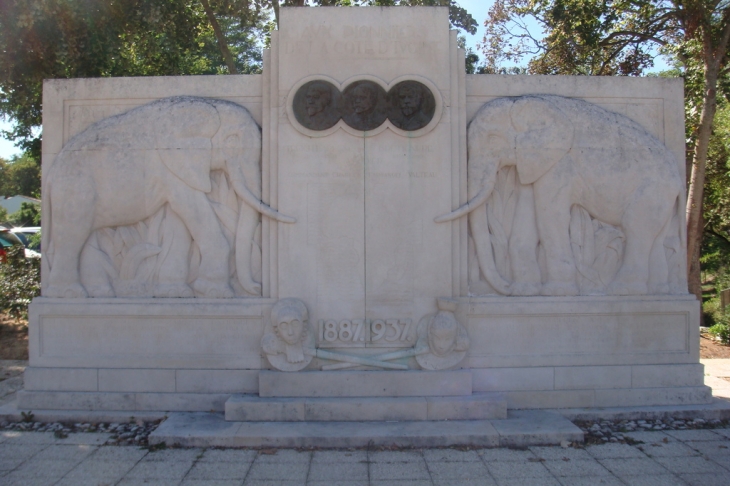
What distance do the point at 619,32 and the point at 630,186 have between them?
653 cm

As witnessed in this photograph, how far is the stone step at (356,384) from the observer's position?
6086 millimetres

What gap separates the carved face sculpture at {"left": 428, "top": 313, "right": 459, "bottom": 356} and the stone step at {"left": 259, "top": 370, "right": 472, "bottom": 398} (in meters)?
0.27

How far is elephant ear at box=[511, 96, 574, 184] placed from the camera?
6426 mm

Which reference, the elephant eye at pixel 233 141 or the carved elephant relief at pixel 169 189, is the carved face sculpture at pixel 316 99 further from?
the elephant eye at pixel 233 141

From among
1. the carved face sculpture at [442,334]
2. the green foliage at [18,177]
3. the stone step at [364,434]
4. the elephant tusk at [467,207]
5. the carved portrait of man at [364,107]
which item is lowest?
the stone step at [364,434]

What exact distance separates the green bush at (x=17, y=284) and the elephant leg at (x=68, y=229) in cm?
554

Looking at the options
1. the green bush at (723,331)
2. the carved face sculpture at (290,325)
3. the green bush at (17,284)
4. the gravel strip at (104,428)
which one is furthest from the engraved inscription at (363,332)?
the green bush at (723,331)

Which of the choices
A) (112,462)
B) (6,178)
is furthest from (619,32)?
(6,178)

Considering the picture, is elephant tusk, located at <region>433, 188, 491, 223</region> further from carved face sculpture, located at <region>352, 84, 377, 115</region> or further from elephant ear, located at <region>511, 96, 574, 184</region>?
carved face sculpture, located at <region>352, 84, 377, 115</region>

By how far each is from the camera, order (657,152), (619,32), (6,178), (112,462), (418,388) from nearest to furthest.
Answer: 1. (112,462)
2. (418,388)
3. (657,152)
4. (619,32)
5. (6,178)

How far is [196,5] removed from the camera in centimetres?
1292

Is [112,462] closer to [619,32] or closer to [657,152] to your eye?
[657,152]

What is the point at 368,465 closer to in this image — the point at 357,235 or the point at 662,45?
the point at 357,235

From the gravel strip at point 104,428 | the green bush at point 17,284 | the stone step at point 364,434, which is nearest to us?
the stone step at point 364,434
